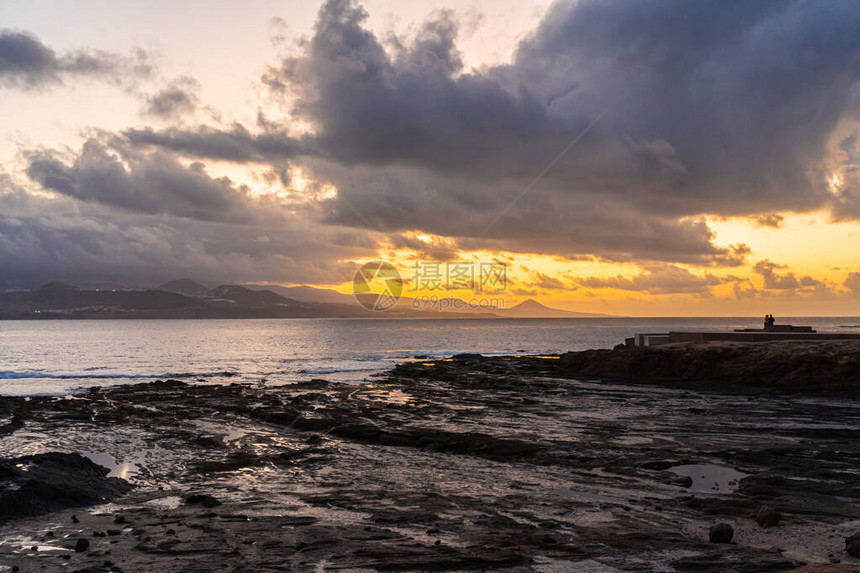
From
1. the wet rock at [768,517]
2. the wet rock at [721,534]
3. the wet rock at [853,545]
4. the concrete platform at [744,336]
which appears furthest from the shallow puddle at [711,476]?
the concrete platform at [744,336]

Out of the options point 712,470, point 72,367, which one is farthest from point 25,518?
point 72,367

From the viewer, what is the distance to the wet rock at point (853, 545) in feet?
28.9

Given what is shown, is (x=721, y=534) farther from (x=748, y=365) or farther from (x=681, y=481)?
(x=748, y=365)

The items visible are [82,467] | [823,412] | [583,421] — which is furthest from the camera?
[823,412]

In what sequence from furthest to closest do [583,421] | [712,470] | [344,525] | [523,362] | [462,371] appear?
→ [523,362]
[462,371]
[583,421]
[712,470]
[344,525]

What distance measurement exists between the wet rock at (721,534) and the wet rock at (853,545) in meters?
1.67

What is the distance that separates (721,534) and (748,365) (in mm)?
34213

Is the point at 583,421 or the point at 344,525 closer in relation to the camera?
the point at 344,525

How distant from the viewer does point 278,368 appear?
201ft

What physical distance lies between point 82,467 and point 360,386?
27169mm

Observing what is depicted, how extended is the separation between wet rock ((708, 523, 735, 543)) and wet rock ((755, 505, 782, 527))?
1.31m

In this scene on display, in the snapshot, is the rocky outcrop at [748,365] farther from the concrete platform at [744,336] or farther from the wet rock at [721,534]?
the wet rock at [721,534]

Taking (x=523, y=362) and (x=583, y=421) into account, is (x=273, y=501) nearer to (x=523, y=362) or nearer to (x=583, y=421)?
(x=583, y=421)

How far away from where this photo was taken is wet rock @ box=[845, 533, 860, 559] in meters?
8.81
